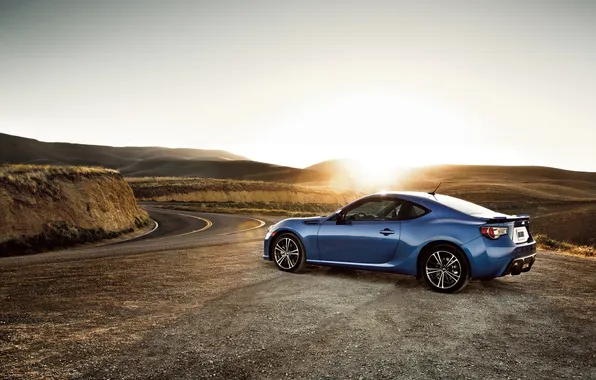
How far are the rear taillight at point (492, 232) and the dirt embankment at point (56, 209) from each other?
19.4 m

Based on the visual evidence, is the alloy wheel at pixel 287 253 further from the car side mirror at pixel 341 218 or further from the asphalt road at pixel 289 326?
the car side mirror at pixel 341 218

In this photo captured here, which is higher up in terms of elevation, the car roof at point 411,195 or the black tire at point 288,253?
the car roof at point 411,195

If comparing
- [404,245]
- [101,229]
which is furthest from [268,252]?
[101,229]

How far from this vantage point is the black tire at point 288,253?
363 inches

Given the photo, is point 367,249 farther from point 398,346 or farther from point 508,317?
point 398,346

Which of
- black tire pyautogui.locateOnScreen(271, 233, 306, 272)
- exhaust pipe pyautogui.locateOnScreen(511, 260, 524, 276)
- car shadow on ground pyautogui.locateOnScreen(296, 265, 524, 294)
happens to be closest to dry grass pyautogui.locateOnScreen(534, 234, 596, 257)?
car shadow on ground pyautogui.locateOnScreen(296, 265, 524, 294)

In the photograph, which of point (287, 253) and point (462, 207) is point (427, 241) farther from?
point (287, 253)

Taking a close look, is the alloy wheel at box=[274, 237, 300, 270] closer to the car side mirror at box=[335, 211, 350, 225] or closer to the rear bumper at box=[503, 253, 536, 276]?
the car side mirror at box=[335, 211, 350, 225]

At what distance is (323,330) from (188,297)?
2684mm

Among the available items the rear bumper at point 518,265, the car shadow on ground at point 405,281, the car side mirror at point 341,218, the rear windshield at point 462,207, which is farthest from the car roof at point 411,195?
the rear bumper at point 518,265

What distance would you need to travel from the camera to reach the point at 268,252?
9.77 m

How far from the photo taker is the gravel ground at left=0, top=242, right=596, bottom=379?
Answer: 14.6 feet

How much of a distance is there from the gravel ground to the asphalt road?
0.07 ft

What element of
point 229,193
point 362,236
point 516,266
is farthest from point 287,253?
point 229,193
